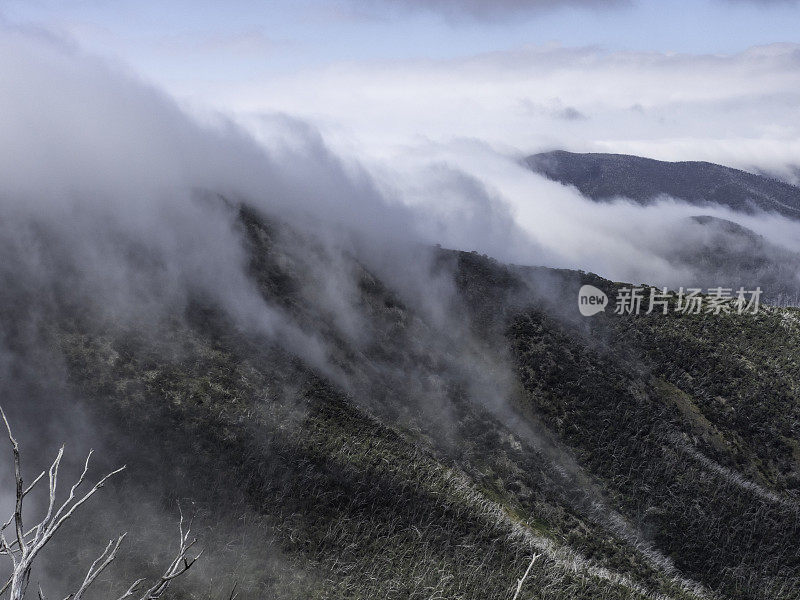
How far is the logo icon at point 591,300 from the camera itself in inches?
4594

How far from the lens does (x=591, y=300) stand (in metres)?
121

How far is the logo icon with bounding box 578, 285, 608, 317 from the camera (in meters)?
117

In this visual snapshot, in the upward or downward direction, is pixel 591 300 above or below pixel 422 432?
above

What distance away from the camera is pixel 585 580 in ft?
202

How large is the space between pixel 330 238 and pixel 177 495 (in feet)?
218

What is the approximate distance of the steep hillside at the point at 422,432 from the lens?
5478 cm

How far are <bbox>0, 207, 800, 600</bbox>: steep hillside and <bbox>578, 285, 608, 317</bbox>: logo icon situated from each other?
7.29 feet

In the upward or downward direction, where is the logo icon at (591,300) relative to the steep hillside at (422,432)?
upward

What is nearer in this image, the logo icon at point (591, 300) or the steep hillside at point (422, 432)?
the steep hillside at point (422, 432)

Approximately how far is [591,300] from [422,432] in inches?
2349

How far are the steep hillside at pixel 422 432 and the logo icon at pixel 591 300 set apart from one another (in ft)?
7.29

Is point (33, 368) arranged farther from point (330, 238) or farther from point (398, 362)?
point (330, 238)

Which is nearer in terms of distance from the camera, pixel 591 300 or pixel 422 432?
pixel 422 432

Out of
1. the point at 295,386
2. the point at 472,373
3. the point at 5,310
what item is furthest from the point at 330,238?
the point at 5,310
